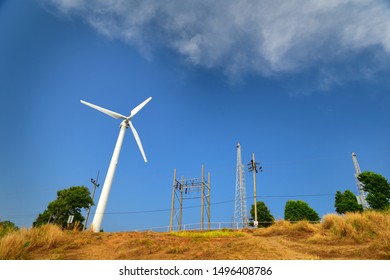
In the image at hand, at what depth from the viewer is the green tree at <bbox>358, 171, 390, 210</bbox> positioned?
86.0ft

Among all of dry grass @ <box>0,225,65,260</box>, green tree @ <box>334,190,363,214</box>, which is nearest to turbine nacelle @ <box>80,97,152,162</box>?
dry grass @ <box>0,225,65,260</box>

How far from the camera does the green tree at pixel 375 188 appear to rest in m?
26.2

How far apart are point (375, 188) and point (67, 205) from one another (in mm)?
39601

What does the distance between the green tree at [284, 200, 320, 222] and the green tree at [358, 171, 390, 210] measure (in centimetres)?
954

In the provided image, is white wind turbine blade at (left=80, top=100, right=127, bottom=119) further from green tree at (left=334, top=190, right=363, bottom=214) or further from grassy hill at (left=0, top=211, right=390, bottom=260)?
green tree at (left=334, top=190, right=363, bottom=214)

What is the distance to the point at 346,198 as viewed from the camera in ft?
113

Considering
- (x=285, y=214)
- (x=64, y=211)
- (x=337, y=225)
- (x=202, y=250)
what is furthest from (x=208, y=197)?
(x=202, y=250)

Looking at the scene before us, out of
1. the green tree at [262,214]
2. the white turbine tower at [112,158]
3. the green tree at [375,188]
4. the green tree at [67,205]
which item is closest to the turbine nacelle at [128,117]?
the white turbine tower at [112,158]

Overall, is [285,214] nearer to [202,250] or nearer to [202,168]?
[202,168]

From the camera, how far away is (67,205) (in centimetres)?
3234

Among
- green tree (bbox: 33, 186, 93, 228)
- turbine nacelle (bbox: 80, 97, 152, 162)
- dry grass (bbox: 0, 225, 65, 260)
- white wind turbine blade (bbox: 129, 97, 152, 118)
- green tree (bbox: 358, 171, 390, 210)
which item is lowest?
dry grass (bbox: 0, 225, 65, 260)

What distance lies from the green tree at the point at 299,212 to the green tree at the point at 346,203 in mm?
3448

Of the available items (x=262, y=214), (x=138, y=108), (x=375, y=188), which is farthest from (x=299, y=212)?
(x=138, y=108)

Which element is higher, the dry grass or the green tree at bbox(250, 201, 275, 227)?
the green tree at bbox(250, 201, 275, 227)
